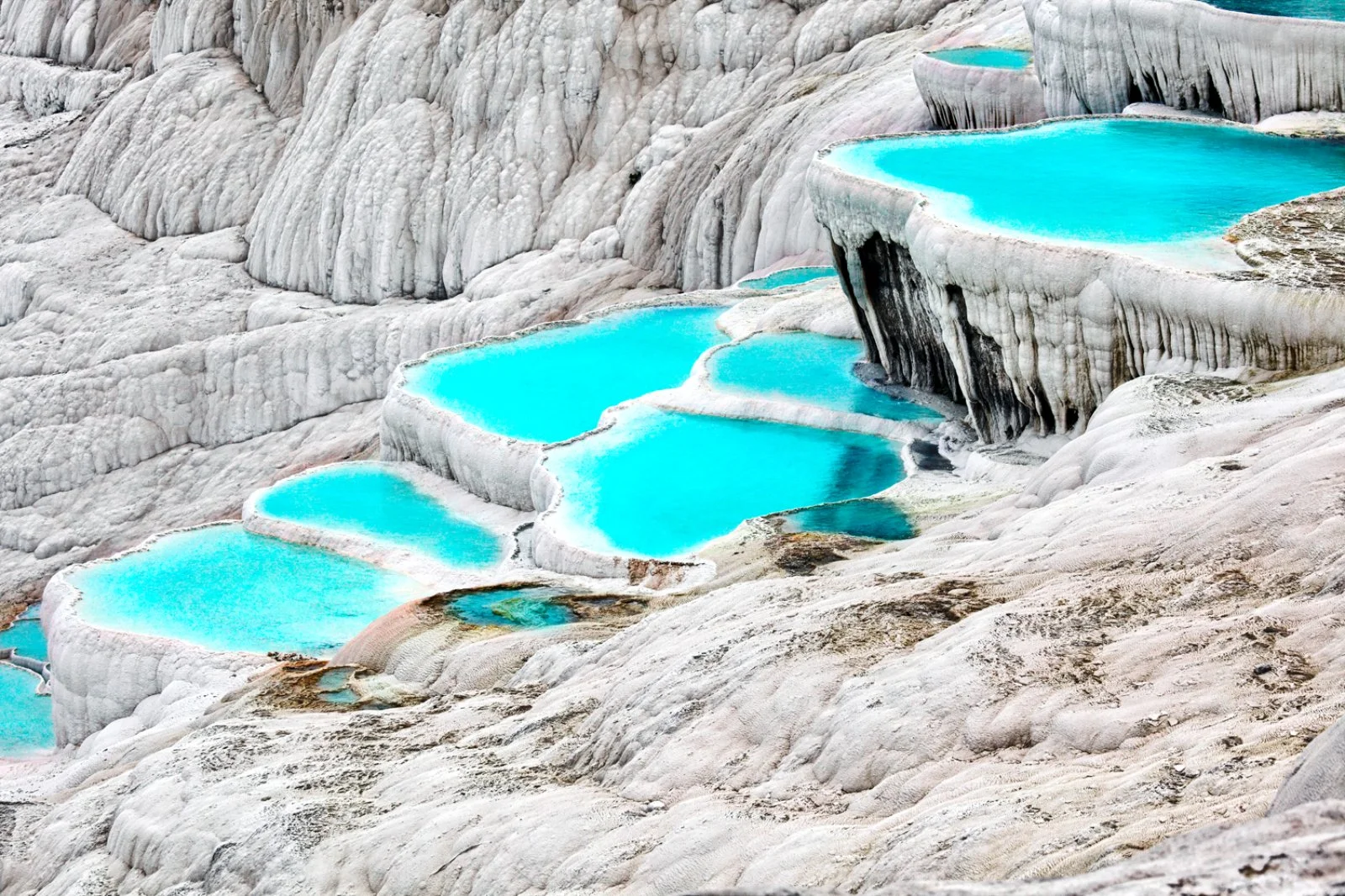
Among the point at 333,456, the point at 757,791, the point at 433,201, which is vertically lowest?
the point at 333,456

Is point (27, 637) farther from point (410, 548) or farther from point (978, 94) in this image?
point (978, 94)

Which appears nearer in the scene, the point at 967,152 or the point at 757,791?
the point at 757,791

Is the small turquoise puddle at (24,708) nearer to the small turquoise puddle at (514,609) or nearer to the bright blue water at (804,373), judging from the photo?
the small turquoise puddle at (514,609)

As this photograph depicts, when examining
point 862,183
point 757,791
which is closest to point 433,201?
point 862,183

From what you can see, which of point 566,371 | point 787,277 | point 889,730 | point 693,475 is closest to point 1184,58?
point 787,277

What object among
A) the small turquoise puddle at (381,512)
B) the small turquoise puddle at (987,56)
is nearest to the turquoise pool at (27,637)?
the small turquoise puddle at (381,512)

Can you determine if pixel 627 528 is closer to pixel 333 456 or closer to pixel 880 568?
pixel 880 568
